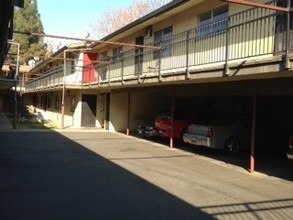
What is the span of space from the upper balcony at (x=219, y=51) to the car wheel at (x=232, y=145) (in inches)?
122

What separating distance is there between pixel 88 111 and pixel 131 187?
21.4 m

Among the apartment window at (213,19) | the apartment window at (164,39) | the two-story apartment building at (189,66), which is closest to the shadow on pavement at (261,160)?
the two-story apartment building at (189,66)

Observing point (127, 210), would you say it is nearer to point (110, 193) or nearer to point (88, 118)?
point (110, 193)

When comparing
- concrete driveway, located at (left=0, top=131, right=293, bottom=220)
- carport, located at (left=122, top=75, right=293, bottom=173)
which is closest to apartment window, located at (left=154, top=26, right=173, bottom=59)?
carport, located at (left=122, top=75, right=293, bottom=173)

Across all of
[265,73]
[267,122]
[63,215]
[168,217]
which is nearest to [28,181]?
[63,215]

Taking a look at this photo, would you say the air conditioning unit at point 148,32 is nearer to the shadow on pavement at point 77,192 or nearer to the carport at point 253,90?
the carport at point 253,90

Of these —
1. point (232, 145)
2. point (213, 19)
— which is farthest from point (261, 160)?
point (213, 19)

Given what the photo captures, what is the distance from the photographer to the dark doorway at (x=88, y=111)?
3141cm

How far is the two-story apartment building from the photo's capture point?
12.1 m

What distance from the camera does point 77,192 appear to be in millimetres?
9852

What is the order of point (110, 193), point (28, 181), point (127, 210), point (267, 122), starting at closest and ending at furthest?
point (127, 210) < point (110, 193) < point (28, 181) < point (267, 122)

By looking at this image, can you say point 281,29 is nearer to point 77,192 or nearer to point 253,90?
point 253,90

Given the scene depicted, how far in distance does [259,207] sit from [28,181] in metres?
5.31

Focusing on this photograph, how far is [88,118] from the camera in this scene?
31.6m
